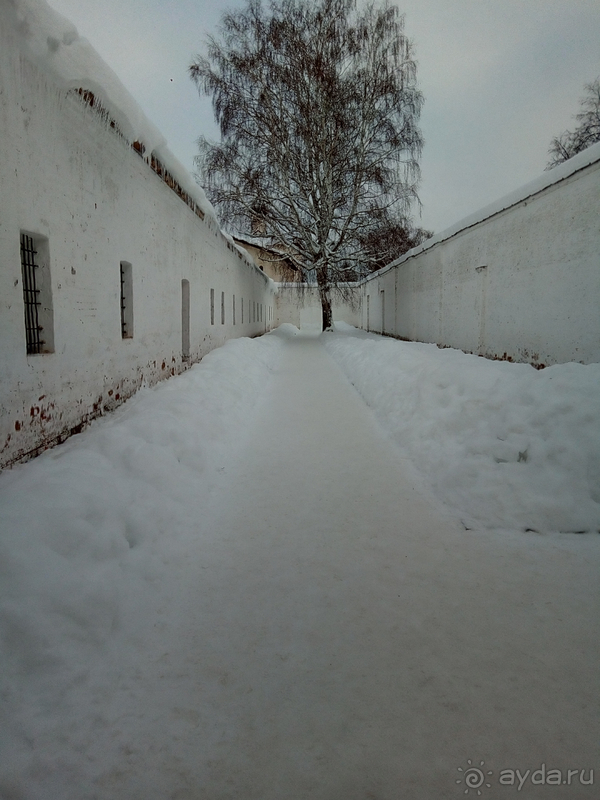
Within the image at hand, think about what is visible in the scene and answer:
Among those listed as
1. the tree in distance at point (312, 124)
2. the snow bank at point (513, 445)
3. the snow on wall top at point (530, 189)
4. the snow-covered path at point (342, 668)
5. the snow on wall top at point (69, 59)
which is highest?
the tree in distance at point (312, 124)

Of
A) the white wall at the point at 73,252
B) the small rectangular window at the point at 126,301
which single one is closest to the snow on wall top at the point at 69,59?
the white wall at the point at 73,252

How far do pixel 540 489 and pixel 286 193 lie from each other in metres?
17.0

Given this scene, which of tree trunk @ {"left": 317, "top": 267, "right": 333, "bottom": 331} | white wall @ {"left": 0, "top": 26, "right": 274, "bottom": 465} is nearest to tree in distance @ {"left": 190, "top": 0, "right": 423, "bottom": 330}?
tree trunk @ {"left": 317, "top": 267, "right": 333, "bottom": 331}

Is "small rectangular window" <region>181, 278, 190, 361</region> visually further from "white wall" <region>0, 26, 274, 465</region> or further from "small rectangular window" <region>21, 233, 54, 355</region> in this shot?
"small rectangular window" <region>21, 233, 54, 355</region>

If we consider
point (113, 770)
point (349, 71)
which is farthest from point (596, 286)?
point (349, 71)

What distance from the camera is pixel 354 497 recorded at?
369 centimetres

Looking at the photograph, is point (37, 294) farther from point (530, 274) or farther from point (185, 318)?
point (530, 274)

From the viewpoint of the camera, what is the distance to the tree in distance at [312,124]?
54.1ft

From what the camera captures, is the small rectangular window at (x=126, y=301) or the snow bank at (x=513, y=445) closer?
the snow bank at (x=513, y=445)

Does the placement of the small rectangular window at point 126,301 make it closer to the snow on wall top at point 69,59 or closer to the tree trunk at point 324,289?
the snow on wall top at point 69,59

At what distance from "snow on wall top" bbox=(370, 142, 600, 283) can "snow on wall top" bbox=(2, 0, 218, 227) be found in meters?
5.85

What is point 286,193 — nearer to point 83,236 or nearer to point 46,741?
point 83,236

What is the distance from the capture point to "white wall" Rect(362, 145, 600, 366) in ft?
21.3

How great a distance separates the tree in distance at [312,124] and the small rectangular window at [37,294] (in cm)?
1547
